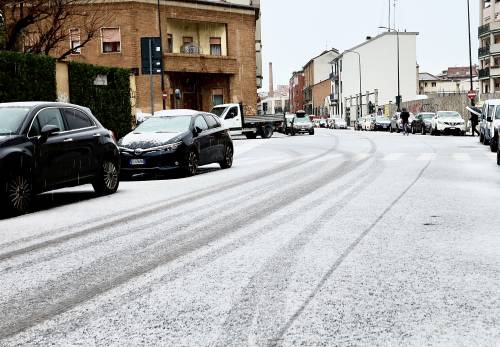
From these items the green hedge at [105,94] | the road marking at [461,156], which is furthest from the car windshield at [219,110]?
the road marking at [461,156]

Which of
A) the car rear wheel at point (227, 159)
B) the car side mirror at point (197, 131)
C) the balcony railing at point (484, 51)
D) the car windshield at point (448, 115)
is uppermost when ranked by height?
the balcony railing at point (484, 51)

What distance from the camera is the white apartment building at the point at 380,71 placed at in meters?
93.2

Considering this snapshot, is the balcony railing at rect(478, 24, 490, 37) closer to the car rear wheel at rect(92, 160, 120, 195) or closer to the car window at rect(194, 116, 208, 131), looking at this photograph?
the car window at rect(194, 116, 208, 131)

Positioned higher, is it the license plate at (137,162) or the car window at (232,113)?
the car window at (232,113)

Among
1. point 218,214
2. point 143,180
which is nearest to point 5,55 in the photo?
point 143,180

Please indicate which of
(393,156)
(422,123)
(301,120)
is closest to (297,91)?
(301,120)

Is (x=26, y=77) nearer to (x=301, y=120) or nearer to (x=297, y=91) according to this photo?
(x=301, y=120)

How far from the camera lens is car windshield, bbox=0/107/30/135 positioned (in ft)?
34.1

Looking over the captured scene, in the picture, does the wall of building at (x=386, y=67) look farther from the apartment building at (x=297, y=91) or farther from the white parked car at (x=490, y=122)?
the white parked car at (x=490, y=122)

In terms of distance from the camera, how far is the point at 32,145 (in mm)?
10461

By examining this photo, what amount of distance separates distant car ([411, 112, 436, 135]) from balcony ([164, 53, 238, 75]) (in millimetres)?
12574

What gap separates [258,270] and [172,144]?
34.2 feet

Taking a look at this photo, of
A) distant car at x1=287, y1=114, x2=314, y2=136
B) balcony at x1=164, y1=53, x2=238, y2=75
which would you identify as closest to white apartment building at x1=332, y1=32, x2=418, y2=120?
distant car at x1=287, y1=114, x2=314, y2=136

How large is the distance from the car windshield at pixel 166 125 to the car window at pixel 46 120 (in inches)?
209
